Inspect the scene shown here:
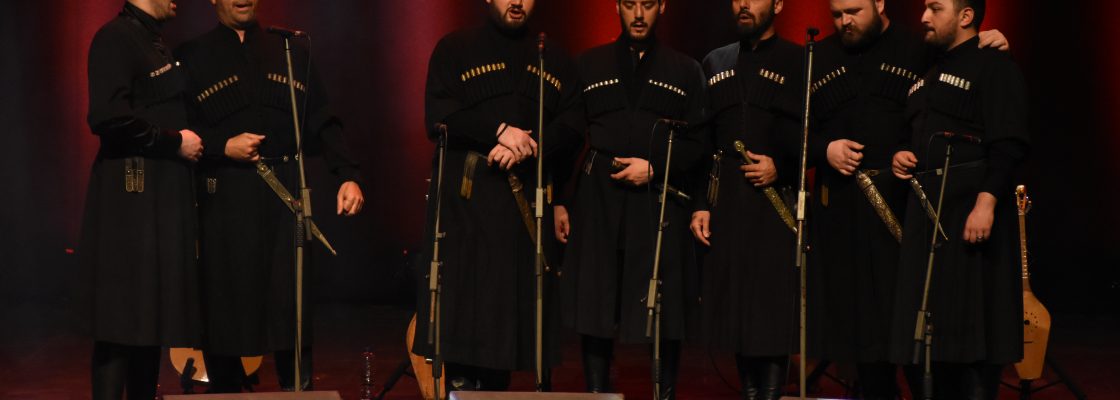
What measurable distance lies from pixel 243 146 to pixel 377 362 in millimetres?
2500

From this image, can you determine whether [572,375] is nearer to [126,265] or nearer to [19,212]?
[126,265]

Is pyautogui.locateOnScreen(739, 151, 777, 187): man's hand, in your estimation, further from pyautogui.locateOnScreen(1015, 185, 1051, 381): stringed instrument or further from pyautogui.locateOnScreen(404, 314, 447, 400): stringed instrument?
pyautogui.locateOnScreen(404, 314, 447, 400): stringed instrument

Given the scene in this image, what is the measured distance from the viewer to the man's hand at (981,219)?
483 cm

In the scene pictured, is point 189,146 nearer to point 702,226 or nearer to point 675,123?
point 675,123

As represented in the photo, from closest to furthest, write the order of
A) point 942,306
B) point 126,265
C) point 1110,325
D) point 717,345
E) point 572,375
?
1. point 126,265
2. point 942,306
3. point 717,345
4. point 572,375
5. point 1110,325

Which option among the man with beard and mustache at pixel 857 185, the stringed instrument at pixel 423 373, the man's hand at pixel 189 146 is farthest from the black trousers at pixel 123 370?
the man with beard and mustache at pixel 857 185

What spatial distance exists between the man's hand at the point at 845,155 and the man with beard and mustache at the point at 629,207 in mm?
513

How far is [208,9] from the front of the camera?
8.71 m

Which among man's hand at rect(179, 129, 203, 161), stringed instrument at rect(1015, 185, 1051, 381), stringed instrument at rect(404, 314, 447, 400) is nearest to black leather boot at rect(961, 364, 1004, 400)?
stringed instrument at rect(1015, 185, 1051, 381)

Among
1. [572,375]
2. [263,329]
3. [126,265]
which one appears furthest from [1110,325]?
[126,265]

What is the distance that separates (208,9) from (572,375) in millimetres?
3626

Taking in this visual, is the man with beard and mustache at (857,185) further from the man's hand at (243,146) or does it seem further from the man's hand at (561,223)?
the man's hand at (243,146)

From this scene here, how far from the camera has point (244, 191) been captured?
199 inches

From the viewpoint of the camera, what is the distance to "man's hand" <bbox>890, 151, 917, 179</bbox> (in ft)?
16.5
